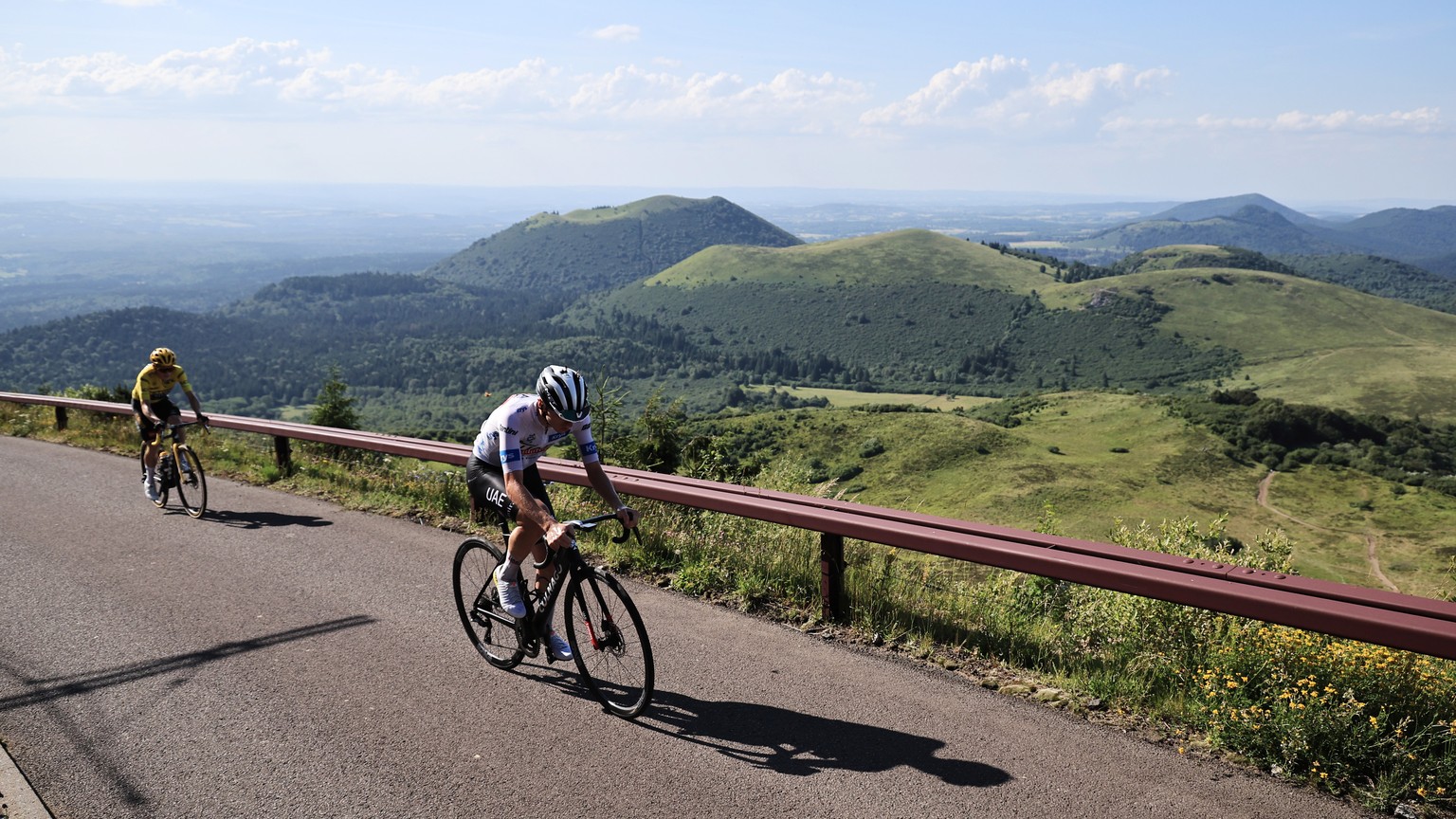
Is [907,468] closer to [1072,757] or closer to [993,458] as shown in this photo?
[993,458]

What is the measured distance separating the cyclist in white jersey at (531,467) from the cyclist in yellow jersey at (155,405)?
6161 millimetres

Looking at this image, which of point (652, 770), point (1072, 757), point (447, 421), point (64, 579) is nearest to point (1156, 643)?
point (1072, 757)

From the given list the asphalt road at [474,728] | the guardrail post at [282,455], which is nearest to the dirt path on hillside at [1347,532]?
the guardrail post at [282,455]

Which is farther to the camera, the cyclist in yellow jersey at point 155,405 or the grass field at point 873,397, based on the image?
the grass field at point 873,397

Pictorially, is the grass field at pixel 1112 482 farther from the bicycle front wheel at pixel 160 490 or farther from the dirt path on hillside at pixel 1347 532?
the bicycle front wheel at pixel 160 490

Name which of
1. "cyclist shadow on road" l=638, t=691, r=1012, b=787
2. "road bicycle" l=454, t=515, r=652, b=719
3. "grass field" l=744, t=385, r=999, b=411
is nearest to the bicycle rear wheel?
"road bicycle" l=454, t=515, r=652, b=719

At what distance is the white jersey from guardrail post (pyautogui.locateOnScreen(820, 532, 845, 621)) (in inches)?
80.5

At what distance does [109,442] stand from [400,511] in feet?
30.4

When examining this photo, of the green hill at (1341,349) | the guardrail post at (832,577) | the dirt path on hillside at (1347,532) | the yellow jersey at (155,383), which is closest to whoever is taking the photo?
the guardrail post at (832,577)

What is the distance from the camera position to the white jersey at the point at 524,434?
16.3 feet

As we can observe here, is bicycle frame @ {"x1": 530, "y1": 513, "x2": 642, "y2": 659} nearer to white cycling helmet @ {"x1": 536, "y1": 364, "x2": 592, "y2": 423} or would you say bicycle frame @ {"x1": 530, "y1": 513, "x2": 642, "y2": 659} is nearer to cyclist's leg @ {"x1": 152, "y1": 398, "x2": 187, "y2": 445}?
white cycling helmet @ {"x1": 536, "y1": 364, "x2": 592, "y2": 423}

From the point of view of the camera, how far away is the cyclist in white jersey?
481cm

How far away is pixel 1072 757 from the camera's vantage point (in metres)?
4.44

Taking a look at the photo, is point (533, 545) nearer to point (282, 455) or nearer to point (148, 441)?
point (148, 441)
